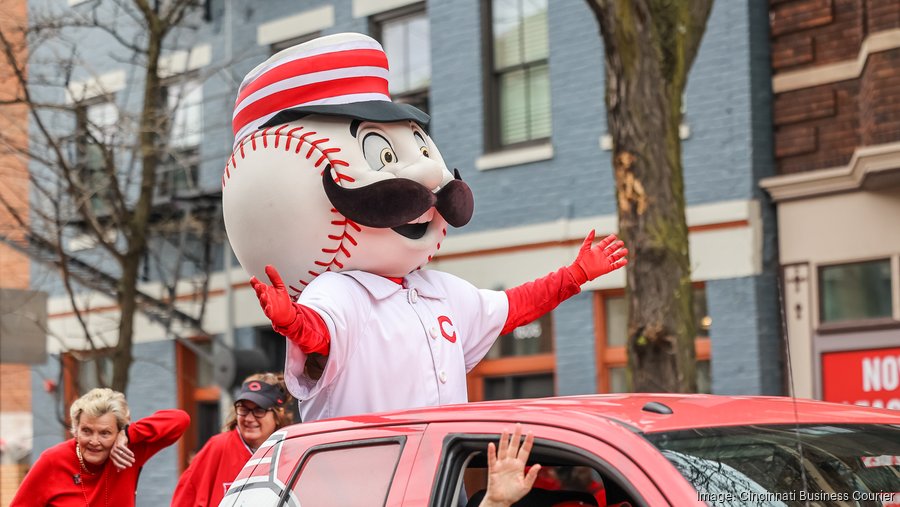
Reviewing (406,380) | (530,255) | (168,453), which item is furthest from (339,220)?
(168,453)

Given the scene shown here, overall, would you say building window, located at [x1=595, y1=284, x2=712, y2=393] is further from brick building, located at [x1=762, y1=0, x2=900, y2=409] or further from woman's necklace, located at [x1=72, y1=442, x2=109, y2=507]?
woman's necklace, located at [x1=72, y1=442, x2=109, y2=507]

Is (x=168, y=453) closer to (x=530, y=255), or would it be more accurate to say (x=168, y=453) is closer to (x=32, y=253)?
(x=32, y=253)

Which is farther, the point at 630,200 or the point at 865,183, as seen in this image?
the point at 865,183

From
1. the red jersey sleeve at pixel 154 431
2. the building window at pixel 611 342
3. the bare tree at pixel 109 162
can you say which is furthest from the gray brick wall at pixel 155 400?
the red jersey sleeve at pixel 154 431

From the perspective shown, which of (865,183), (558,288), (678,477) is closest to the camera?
(678,477)

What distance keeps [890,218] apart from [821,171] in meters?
0.71

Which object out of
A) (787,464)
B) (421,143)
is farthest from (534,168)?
(787,464)

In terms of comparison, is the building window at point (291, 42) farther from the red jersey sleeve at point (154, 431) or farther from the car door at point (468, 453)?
the car door at point (468, 453)

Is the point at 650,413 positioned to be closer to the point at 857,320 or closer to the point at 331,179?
the point at 331,179

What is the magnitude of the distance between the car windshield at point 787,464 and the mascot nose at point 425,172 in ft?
7.80

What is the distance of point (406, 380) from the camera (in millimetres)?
5312

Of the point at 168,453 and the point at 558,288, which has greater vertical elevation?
the point at 558,288

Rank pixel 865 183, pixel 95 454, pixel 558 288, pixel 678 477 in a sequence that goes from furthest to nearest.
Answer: pixel 865 183 < pixel 95 454 < pixel 558 288 < pixel 678 477

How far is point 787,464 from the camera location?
3496mm
